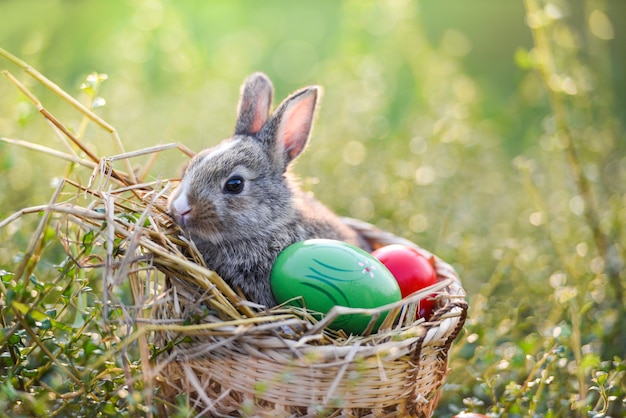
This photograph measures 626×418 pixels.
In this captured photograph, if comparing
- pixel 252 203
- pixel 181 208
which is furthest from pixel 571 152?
pixel 181 208

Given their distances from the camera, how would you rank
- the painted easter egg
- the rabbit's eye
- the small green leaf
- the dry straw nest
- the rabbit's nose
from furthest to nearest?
the rabbit's eye, the rabbit's nose, the painted easter egg, the dry straw nest, the small green leaf

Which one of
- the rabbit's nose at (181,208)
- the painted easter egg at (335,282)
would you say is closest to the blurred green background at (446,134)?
the painted easter egg at (335,282)

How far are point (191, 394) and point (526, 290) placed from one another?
2.05 meters

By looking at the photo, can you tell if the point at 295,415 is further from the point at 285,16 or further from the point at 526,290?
the point at 285,16

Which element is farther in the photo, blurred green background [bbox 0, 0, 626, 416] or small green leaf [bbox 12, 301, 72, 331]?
blurred green background [bbox 0, 0, 626, 416]

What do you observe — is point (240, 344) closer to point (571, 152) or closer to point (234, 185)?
point (234, 185)

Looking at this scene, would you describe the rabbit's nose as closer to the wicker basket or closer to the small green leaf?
the wicker basket

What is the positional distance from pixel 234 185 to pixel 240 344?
81 centimetres

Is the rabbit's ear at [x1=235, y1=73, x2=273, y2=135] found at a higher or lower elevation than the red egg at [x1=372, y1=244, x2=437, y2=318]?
higher

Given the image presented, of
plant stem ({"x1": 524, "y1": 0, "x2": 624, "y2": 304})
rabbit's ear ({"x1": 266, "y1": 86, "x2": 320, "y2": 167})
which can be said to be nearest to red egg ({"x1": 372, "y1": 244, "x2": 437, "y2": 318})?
rabbit's ear ({"x1": 266, "y1": 86, "x2": 320, "y2": 167})

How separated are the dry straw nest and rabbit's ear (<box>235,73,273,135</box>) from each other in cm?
90

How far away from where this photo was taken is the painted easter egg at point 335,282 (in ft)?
8.34

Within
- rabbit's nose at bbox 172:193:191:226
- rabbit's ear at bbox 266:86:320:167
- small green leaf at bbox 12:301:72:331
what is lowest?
small green leaf at bbox 12:301:72:331

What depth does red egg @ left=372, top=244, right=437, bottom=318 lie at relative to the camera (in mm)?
2951
